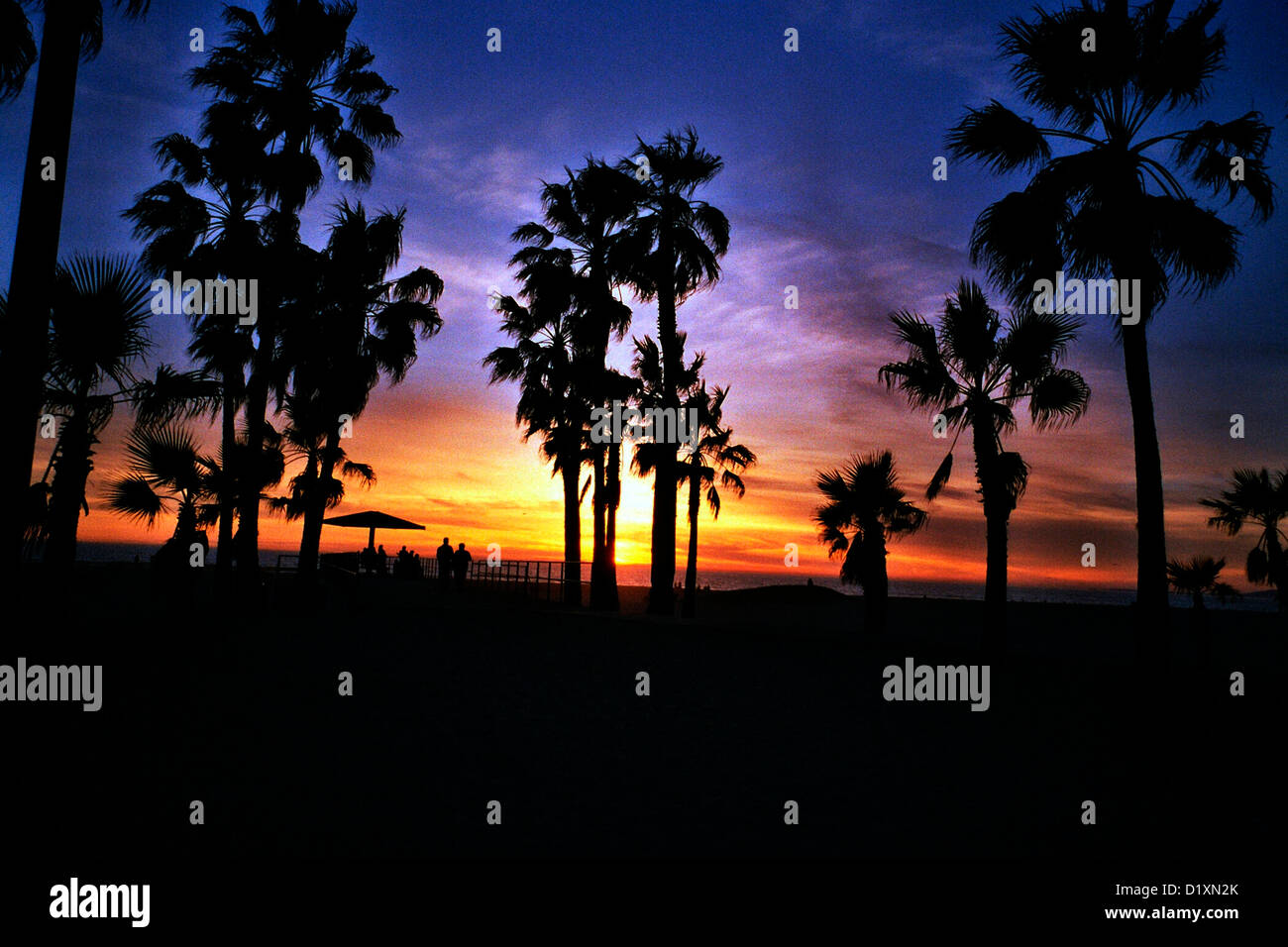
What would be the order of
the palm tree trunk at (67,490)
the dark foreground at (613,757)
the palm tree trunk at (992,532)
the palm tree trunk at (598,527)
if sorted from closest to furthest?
1. the dark foreground at (613,757)
2. the palm tree trunk at (67,490)
3. the palm tree trunk at (992,532)
4. the palm tree trunk at (598,527)

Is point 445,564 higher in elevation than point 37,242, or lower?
lower

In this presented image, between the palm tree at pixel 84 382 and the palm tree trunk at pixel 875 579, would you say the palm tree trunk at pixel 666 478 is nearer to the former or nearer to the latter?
the palm tree trunk at pixel 875 579

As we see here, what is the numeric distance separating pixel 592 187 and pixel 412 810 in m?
23.8

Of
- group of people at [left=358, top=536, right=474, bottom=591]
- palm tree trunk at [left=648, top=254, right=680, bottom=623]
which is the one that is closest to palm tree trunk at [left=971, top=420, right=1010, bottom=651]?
palm tree trunk at [left=648, top=254, right=680, bottom=623]

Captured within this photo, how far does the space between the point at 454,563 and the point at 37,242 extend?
26721 millimetres

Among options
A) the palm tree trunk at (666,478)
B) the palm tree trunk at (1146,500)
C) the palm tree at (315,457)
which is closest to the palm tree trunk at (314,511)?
the palm tree at (315,457)

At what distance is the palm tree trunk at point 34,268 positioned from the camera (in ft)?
20.7

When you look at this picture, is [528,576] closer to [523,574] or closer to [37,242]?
[523,574]

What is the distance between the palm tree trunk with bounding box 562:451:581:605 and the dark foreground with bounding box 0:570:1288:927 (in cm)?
1267

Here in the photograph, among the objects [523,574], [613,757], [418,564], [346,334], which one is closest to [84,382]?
[613,757]

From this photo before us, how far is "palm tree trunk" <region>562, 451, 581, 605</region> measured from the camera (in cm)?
2666

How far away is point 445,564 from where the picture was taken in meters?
31.3
